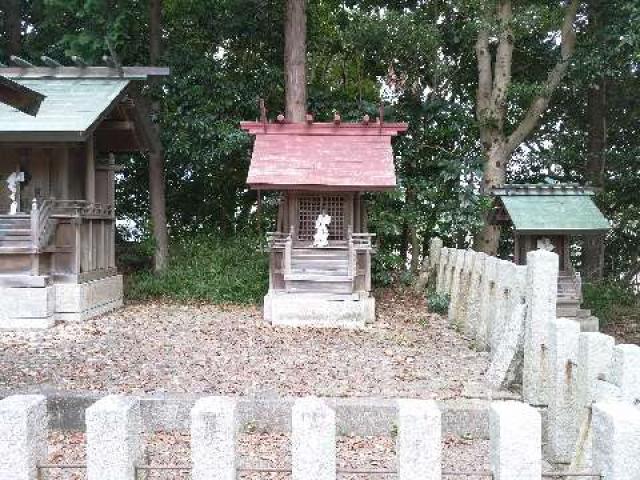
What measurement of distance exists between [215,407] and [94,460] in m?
0.52

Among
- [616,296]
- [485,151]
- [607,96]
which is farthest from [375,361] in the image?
[607,96]

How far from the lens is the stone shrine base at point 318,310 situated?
11.3 meters

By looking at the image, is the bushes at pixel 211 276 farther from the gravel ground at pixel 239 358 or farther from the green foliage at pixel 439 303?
the green foliage at pixel 439 303

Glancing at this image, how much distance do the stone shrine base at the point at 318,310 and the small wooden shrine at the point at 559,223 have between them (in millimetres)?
3140

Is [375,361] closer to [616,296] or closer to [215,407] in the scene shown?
[215,407]

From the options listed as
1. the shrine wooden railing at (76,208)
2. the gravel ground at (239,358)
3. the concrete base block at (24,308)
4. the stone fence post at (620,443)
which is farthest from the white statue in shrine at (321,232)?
the stone fence post at (620,443)

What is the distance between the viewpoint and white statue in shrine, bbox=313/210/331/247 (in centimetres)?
1179

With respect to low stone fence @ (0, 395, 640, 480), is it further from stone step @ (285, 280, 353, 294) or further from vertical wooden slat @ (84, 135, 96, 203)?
vertical wooden slat @ (84, 135, 96, 203)

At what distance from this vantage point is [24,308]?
1068 cm

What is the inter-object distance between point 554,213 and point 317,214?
445 centimetres

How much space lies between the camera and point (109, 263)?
13.2 metres

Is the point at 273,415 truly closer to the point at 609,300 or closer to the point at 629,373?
the point at 629,373

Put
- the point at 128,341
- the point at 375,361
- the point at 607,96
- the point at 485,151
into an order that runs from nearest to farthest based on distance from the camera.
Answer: the point at 375,361 → the point at 128,341 → the point at 485,151 → the point at 607,96

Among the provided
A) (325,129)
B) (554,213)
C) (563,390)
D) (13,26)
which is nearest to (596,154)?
(554,213)
